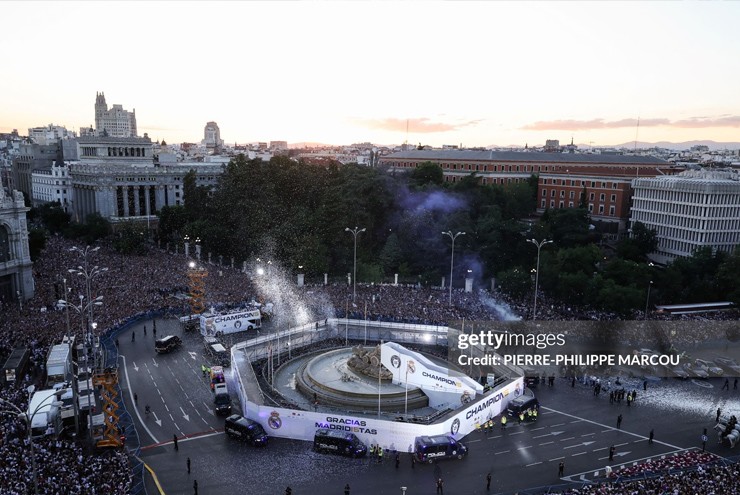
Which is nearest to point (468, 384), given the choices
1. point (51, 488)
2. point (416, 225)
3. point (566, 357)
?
point (566, 357)

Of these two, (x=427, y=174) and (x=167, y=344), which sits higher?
(x=427, y=174)

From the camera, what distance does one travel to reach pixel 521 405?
28.3m

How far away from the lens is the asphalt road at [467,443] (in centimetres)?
2264

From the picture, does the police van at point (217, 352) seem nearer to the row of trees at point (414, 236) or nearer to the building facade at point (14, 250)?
the row of trees at point (414, 236)

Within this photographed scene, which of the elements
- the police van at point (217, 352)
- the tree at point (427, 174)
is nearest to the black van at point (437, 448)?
the police van at point (217, 352)

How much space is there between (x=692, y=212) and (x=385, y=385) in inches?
1804

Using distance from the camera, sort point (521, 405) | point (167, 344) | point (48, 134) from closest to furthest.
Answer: point (521, 405) → point (167, 344) → point (48, 134)

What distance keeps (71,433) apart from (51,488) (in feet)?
23.5

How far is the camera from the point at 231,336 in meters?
39.7

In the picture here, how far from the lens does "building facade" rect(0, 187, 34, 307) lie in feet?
148

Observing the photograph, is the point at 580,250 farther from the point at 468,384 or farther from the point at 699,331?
the point at 468,384

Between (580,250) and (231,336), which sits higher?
(580,250)

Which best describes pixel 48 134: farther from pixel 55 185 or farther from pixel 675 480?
pixel 675 480

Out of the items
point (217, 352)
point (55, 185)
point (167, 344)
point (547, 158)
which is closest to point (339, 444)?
point (217, 352)
